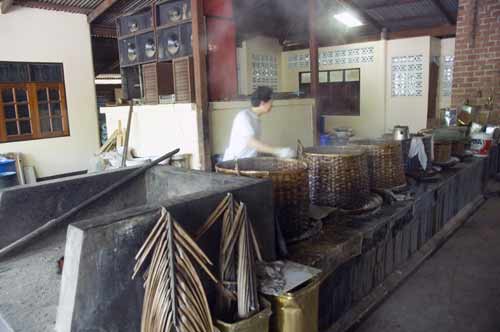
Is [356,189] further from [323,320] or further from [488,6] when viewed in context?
[488,6]

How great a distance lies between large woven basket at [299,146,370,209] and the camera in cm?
243

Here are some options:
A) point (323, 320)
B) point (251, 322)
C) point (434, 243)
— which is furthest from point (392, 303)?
point (251, 322)

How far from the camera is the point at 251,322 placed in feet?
4.24

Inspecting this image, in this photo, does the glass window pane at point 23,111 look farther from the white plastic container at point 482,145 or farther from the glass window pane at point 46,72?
the white plastic container at point 482,145

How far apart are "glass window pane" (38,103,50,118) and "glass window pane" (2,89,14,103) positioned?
1.60ft

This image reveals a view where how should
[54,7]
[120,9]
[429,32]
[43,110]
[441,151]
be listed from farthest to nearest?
[429,32] < [120,9] < [43,110] < [54,7] < [441,151]

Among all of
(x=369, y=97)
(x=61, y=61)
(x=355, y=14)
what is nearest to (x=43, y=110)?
(x=61, y=61)

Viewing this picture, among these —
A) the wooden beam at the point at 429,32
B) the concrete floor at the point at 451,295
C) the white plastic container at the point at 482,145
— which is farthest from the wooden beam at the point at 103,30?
the concrete floor at the point at 451,295

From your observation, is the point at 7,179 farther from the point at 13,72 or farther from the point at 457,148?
the point at 457,148

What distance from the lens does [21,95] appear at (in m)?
7.26

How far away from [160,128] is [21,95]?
2.76 meters

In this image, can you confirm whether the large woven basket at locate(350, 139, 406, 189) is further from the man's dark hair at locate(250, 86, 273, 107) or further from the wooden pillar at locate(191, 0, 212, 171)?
the wooden pillar at locate(191, 0, 212, 171)

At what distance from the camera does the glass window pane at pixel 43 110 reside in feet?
24.7

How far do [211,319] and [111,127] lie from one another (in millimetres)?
7306
